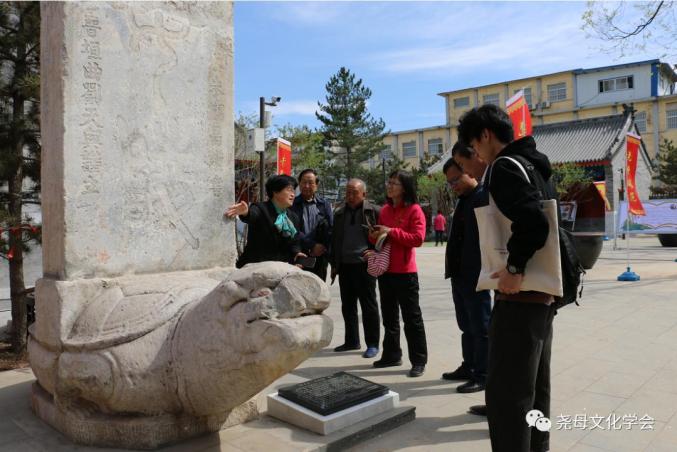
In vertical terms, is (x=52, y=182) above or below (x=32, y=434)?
above

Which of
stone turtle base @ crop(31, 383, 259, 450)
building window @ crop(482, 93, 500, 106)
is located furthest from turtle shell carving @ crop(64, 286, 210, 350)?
building window @ crop(482, 93, 500, 106)

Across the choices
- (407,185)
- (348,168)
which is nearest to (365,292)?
(407,185)

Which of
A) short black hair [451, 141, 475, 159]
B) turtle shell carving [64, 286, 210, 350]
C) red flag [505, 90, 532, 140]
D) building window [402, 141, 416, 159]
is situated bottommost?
turtle shell carving [64, 286, 210, 350]

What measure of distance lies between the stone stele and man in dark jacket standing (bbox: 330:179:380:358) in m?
1.49

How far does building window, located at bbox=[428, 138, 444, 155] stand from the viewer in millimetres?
38875

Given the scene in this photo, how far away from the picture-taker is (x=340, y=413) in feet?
9.58

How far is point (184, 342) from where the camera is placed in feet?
8.06

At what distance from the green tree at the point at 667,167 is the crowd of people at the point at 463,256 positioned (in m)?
29.9

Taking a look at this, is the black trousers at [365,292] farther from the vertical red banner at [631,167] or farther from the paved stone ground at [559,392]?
the vertical red banner at [631,167]

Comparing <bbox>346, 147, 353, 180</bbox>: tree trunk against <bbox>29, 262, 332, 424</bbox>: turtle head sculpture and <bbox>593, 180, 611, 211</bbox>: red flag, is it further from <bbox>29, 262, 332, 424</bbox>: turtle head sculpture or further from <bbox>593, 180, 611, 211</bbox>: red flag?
<bbox>29, 262, 332, 424</bbox>: turtle head sculpture

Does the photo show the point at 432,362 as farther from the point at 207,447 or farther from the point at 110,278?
the point at 110,278

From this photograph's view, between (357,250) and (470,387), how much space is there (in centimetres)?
159

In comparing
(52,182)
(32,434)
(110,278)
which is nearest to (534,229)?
(110,278)

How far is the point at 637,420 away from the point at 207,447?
102 inches
